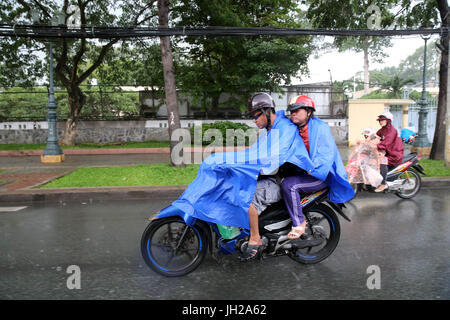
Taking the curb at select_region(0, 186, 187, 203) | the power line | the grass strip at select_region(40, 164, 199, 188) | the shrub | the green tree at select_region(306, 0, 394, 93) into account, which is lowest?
the curb at select_region(0, 186, 187, 203)

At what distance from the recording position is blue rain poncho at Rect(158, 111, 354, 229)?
Answer: 3.24 metres

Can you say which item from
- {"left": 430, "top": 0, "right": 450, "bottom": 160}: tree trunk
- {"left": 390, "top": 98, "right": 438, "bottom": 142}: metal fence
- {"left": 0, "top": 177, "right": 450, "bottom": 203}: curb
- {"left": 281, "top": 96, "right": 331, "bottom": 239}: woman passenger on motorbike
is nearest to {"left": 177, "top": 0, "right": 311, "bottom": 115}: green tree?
{"left": 430, "top": 0, "right": 450, "bottom": 160}: tree trunk

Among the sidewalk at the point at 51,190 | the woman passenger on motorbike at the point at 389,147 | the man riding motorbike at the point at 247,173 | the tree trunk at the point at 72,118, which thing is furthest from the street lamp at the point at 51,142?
the woman passenger on motorbike at the point at 389,147

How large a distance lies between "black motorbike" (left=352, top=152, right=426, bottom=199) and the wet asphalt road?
0.97 m

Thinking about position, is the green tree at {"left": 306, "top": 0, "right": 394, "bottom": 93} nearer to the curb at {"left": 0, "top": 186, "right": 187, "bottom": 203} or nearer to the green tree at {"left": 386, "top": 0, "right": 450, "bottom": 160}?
the green tree at {"left": 386, "top": 0, "right": 450, "bottom": 160}

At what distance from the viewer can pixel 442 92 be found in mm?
11055

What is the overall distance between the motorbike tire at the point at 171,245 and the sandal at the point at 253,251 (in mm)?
408

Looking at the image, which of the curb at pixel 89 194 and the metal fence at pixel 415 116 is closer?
the curb at pixel 89 194

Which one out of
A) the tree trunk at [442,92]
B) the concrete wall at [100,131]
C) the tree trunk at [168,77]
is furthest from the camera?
the concrete wall at [100,131]

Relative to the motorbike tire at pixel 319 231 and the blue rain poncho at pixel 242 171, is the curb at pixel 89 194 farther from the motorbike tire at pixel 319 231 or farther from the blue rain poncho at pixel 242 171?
the blue rain poncho at pixel 242 171

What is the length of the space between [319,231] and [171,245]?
5.30 ft

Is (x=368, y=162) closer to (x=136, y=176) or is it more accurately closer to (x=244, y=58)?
(x=136, y=176)

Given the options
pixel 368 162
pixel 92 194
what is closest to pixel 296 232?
pixel 368 162

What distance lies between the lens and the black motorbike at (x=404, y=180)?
673cm
